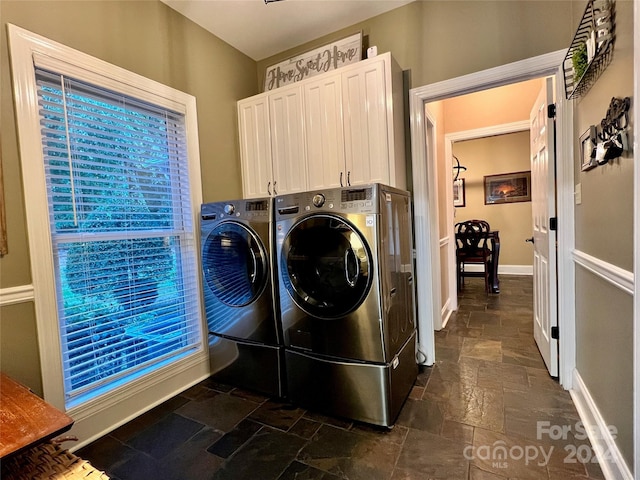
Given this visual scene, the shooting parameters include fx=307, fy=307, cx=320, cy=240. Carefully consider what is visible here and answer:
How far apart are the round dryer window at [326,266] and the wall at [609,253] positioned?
1036 millimetres

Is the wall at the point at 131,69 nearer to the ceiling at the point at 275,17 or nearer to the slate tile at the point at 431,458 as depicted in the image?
the ceiling at the point at 275,17

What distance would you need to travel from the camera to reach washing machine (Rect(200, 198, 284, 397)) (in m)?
1.97

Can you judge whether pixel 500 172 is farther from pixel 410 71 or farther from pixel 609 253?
pixel 609 253

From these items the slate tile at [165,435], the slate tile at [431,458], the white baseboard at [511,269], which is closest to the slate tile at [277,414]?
the slate tile at [165,435]

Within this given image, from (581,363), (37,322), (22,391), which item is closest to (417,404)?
(581,363)

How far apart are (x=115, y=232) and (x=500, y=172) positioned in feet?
20.5

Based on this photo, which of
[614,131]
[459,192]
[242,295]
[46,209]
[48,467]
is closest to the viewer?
[48,467]

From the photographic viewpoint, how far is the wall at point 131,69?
4.81 ft

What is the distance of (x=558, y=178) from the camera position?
197cm

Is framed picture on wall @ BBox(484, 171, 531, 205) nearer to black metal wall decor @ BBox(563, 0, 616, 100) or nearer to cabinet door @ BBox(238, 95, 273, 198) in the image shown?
black metal wall decor @ BBox(563, 0, 616, 100)

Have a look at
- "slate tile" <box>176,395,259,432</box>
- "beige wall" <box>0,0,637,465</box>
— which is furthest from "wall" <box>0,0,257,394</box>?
"slate tile" <box>176,395,259,432</box>

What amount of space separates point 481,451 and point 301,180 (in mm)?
1998

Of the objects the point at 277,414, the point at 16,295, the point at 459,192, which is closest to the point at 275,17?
the point at 16,295

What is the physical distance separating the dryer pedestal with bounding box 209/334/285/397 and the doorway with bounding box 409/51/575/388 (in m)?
1.16
